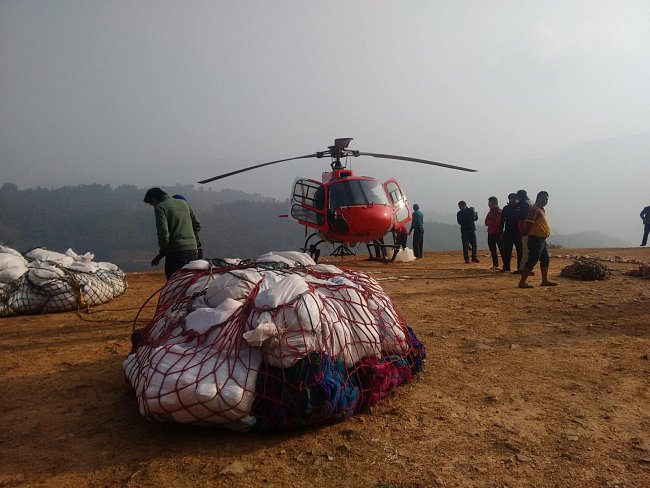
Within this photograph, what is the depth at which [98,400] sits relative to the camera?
3229 mm

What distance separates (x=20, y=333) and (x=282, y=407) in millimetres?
4296

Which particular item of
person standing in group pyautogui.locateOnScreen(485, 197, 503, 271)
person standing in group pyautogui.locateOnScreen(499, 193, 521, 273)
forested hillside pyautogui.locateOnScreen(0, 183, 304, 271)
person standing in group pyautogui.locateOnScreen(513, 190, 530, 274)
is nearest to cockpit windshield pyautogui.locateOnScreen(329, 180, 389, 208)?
person standing in group pyautogui.locateOnScreen(485, 197, 503, 271)

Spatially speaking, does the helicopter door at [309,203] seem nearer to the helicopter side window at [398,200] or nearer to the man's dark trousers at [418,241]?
the helicopter side window at [398,200]

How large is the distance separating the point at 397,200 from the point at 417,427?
302 inches

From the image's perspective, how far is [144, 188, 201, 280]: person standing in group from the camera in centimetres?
480

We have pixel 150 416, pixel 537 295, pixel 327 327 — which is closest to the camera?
pixel 150 416

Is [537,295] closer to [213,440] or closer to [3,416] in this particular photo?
[213,440]

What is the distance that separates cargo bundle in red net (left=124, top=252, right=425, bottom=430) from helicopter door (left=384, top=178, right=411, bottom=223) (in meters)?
6.50

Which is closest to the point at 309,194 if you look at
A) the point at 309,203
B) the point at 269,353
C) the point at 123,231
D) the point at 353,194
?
the point at 309,203

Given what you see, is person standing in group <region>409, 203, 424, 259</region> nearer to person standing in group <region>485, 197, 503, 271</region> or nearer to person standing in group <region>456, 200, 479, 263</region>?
person standing in group <region>456, 200, 479, 263</region>

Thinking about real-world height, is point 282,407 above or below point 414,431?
above

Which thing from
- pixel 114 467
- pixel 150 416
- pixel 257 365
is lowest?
pixel 114 467

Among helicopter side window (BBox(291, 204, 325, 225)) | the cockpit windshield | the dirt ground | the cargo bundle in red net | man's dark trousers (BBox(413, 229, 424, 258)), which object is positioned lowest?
the dirt ground

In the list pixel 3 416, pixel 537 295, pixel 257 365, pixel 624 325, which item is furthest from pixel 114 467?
pixel 537 295
